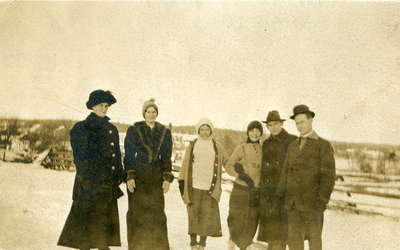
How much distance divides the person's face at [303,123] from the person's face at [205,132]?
877 mm

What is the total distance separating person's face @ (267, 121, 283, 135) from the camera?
360 cm

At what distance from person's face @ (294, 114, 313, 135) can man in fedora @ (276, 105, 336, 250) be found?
6cm

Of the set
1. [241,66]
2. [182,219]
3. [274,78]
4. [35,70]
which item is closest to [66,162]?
[35,70]

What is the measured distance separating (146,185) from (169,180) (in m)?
0.23

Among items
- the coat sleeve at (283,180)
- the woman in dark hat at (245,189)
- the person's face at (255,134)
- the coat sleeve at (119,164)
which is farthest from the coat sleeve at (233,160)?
the coat sleeve at (119,164)

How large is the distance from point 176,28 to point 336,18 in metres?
1.72

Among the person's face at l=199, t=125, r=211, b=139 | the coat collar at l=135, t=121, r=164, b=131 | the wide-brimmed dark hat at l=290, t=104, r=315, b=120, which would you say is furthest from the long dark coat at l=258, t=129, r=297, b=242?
the coat collar at l=135, t=121, r=164, b=131

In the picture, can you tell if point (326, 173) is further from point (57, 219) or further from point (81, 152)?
point (57, 219)

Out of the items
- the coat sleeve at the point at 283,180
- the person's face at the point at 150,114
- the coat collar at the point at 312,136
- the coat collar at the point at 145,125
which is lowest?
the coat sleeve at the point at 283,180

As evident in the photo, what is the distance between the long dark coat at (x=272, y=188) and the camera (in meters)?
3.50

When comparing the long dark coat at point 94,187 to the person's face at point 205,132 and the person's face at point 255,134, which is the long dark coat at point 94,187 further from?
the person's face at point 255,134

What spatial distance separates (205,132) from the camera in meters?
3.69

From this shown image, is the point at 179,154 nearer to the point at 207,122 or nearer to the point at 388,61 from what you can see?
the point at 207,122

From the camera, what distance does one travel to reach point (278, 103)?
3.78m
